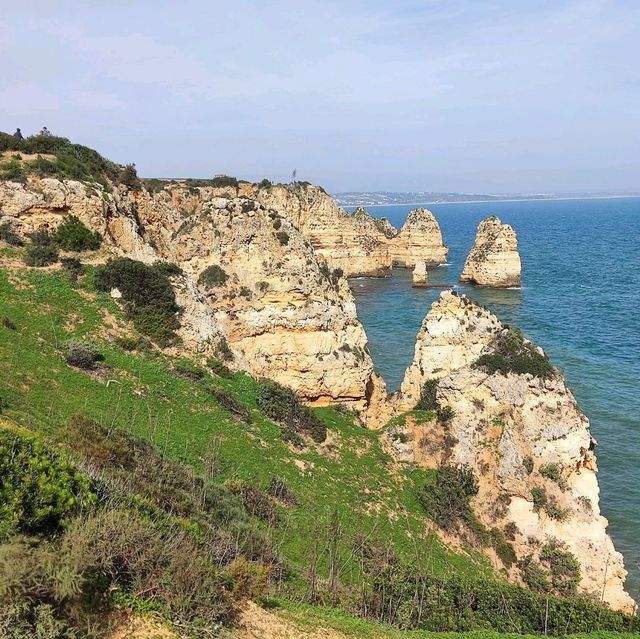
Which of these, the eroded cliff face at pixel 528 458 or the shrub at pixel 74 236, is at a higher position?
the shrub at pixel 74 236

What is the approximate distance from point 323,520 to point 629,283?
80825 millimetres

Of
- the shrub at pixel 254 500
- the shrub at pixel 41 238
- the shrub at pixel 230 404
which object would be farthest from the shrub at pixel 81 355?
the shrub at pixel 41 238

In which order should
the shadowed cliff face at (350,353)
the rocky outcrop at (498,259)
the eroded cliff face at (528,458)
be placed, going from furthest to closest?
the rocky outcrop at (498,259), the shadowed cliff face at (350,353), the eroded cliff face at (528,458)

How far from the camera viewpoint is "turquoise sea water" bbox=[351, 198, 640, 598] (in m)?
27.7

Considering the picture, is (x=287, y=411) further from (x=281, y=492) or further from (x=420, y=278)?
(x=420, y=278)

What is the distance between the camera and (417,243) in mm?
99750

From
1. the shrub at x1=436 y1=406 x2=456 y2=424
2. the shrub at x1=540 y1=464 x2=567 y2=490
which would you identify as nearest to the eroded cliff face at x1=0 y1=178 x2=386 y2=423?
the shrub at x1=436 y1=406 x2=456 y2=424

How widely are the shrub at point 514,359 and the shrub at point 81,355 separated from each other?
16.2 metres

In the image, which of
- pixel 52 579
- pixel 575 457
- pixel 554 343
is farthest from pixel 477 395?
pixel 554 343

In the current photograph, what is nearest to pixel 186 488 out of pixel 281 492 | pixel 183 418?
pixel 281 492

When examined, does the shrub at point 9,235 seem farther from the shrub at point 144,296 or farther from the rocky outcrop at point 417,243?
the rocky outcrop at point 417,243

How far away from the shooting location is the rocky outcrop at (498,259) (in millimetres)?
80438

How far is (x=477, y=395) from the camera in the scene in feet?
76.4

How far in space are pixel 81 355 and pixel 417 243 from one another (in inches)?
3449
